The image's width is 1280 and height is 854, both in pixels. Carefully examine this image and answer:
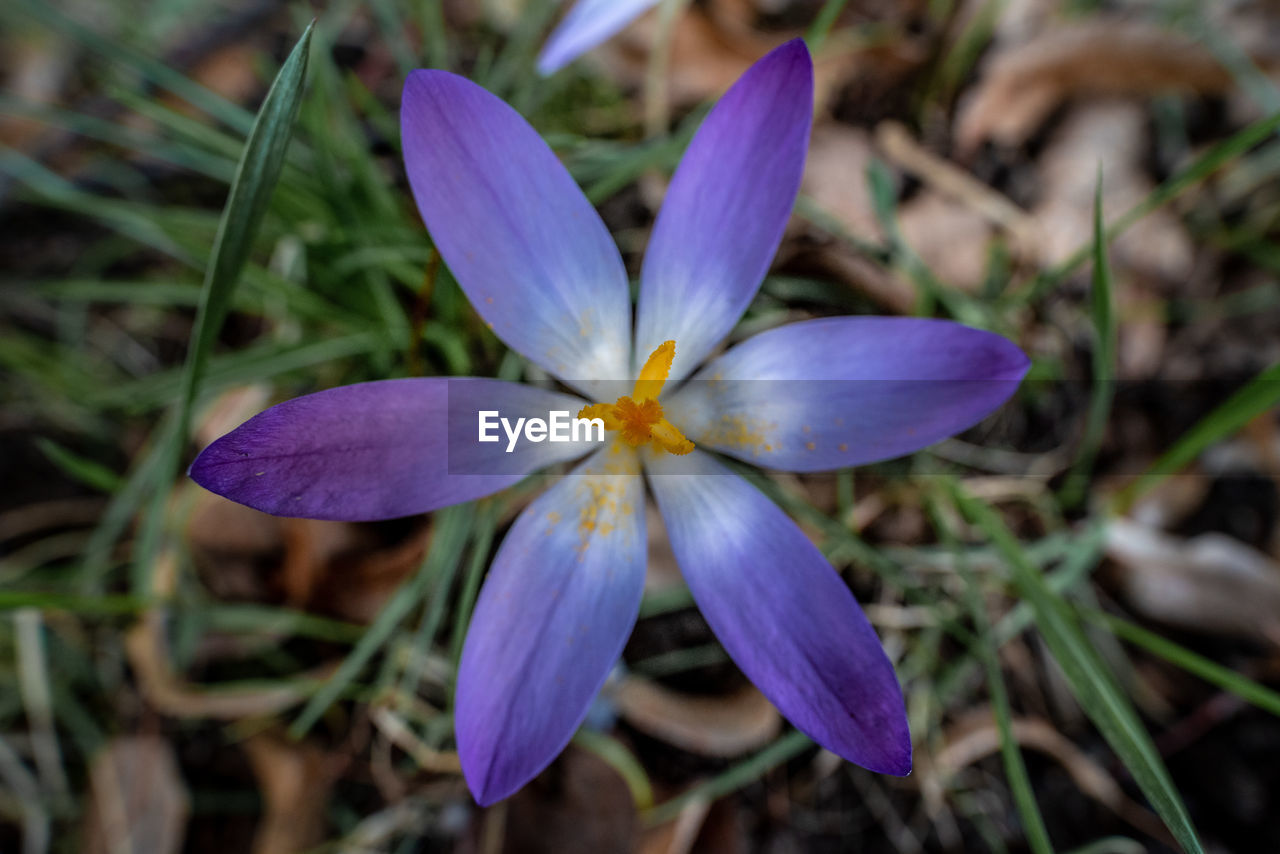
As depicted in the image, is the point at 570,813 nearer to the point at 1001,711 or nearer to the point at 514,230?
the point at 1001,711

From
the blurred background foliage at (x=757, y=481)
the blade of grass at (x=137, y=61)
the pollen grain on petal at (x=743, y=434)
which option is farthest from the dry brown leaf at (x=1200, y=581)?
the blade of grass at (x=137, y=61)

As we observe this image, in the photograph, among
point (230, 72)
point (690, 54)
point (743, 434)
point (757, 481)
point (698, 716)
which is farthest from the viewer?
point (230, 72)

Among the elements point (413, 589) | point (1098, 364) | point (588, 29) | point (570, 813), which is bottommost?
point (570, 813)

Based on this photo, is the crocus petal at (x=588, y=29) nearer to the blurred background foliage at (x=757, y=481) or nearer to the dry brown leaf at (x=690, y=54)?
the blurred background foliage at (x=757, y=481)

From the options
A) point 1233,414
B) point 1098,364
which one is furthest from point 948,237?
point 1233,414

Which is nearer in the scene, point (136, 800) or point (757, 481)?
point (757, 481)

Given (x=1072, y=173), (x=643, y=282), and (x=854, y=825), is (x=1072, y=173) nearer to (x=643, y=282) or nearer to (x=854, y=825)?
(x=643, y=282)

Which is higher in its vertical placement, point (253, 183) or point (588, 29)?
point (588, 29)

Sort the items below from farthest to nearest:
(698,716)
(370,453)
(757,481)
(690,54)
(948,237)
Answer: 1. (690,54)
2. (948,237)
3. (698,716)
4. (757,481)
5. (370,453)
